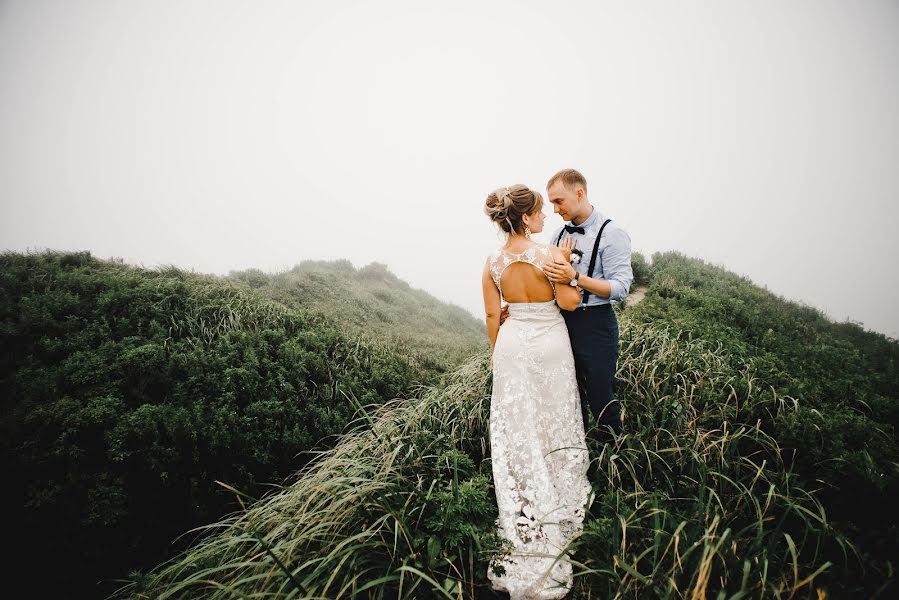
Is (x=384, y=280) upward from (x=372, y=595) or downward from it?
upward

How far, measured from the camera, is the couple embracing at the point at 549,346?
2.94m

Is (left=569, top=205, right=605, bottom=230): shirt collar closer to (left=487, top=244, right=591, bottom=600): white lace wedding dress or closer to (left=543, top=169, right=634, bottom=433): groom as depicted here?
(left=543, top=169, right=634, bottom=433): groom

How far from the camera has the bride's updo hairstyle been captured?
3055 mm

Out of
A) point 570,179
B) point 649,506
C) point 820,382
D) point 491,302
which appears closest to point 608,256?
point 570,179

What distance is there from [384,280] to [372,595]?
1781 cm

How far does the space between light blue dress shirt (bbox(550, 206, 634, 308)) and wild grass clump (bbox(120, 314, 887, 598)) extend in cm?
125

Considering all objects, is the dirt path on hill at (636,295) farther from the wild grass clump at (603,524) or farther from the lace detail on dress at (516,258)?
the lace detail on dress at (516,258)

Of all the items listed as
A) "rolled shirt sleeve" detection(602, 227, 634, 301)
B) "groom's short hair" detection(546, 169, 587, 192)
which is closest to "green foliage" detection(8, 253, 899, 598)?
"rolled shirt sleeve" detection(602, 227, 634, 301)

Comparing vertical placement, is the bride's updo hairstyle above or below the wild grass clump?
above

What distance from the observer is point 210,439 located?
4.60m

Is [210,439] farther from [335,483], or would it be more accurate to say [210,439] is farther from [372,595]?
[372,595]

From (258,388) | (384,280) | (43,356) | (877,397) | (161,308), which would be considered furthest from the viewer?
(384,280)

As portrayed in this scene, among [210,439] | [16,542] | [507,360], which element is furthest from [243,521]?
[507,360]

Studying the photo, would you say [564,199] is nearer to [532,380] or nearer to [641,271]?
[532,380]
